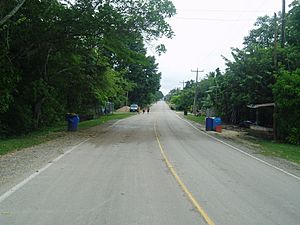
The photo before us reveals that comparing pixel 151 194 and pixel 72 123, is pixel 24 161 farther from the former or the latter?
pixel 72 123

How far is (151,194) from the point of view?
28.2ft

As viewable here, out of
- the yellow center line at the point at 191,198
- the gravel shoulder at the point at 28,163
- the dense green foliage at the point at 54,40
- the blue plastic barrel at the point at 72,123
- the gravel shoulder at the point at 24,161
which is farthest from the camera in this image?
the blue plastic barrel at the point at 72,123

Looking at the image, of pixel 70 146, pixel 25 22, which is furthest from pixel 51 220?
pixel 25 22

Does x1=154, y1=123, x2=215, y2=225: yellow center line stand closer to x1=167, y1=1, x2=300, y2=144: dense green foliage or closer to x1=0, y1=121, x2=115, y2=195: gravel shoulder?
x1=0, y1=121, x2=115, y2=195: gravel shoulder

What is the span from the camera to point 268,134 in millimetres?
30250

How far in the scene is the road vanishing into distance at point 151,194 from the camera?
6.79m

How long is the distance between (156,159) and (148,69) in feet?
260

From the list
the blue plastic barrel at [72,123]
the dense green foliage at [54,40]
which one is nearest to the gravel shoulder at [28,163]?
the dense green foliage at [54,40]

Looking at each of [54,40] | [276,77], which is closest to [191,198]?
[54,40]

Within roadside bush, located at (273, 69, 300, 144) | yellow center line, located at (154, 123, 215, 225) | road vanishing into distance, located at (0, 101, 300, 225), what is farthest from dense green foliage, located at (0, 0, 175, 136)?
yellow center line, located at (154, 123, 215, 225)

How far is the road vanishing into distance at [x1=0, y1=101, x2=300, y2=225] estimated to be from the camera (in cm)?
679

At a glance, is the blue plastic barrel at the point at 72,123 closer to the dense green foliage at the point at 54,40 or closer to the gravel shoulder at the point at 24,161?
the dense green foliage at the point at 54,40

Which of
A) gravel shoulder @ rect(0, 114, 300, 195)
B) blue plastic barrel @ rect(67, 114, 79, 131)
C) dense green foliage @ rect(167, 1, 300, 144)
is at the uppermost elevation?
dense green foliage @ rect(167, 1, 300, 144)

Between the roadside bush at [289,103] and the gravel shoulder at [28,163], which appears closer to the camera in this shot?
the gravel shoulder at [28,163]
